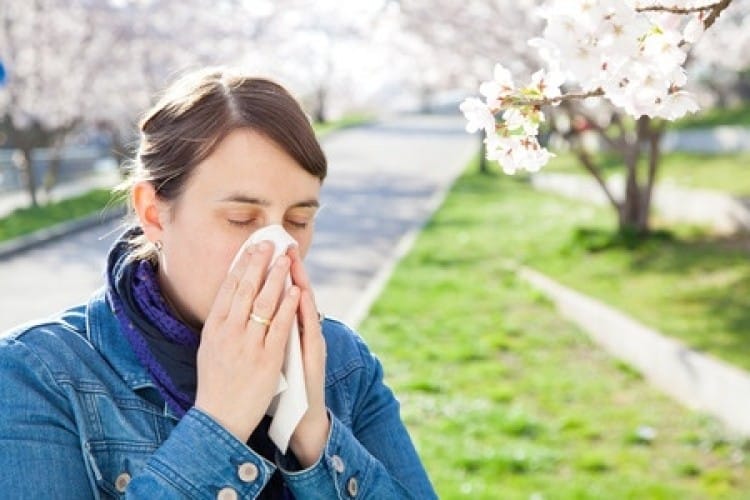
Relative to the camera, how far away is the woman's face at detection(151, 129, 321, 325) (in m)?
1.58

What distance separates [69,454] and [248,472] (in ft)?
0.84

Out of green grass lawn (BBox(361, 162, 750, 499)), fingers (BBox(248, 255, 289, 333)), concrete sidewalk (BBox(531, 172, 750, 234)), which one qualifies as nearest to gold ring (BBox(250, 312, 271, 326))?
fingers (BBox(248, 255, 289, 333))

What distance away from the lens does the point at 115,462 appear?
5.01 ft

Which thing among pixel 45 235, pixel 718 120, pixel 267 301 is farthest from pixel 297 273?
pixel 718 120

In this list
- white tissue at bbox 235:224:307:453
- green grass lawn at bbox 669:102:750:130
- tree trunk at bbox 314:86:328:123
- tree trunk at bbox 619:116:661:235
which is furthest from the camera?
tree trunk at bbox 314:86:328:123

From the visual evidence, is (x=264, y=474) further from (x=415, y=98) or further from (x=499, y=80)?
(x=415, y=98)

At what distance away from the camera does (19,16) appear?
1752 centimetres

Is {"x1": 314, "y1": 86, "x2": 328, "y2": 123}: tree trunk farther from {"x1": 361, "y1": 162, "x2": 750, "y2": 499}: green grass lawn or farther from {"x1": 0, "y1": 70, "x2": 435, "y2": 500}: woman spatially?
{"x1": 0, "y1": 70, "x2": 435, "y2": 500}: woman

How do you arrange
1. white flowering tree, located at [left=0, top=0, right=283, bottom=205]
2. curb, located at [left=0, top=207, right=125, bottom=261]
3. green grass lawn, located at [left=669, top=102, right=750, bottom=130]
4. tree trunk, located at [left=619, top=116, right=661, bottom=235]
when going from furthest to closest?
green grass lawn, located at [left=669, top=102, right=750, bottom=130] < white flowering tree, located at [left=0, top=0, right=283, bottom=205] < curb, located at [left=0, top=207, right=125, bottom=261] < tree trunk, located at [left=619, top=116, right=661, bottom=235]

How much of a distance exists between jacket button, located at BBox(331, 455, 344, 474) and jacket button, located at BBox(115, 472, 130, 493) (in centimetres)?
31

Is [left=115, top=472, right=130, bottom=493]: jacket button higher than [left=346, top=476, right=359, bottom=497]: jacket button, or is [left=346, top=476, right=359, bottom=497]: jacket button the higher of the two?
[left=115, top=472, right=130, bottom=493]: jacket button

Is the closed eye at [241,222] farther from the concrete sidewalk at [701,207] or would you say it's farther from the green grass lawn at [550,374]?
the concrete sidewalk at [701,207]

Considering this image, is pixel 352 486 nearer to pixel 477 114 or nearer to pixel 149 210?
pixel 149 210


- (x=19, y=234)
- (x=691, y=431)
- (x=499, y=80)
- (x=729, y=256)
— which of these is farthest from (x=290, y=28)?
(x=499, y=80)
